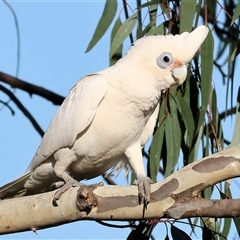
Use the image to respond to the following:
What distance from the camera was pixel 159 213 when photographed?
1917 millimetres

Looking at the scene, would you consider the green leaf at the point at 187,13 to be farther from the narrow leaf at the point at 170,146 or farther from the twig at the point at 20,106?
the twig at the point at 20,106

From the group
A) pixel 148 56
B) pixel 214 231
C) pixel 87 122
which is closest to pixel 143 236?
pixel 214 231

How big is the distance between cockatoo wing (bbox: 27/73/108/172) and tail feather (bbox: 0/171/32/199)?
0.05 m

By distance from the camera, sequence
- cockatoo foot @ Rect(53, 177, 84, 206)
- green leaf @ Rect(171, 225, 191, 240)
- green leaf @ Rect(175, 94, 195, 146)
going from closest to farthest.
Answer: cockatoo foot @ Rect(53, 177, 84, 206), green leaf @ Rect(171, 225, 191, 240), green leaf @ Rect(175, 94, 195, 146)

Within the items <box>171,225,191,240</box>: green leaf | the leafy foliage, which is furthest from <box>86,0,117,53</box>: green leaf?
<box>171,225,191,240</box>: green leaf

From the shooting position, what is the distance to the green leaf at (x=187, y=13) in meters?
2.49

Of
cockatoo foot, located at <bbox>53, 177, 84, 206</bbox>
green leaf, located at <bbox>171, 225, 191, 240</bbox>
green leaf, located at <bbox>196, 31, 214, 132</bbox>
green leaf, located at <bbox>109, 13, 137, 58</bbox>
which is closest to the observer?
cockatoo foot, located at <bbox>53, 177, 84, 206</bbox>

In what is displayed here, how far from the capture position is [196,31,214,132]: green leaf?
2.40 meters

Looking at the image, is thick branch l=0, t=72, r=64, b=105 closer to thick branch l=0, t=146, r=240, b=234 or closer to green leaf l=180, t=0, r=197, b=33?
green leaf l=180, t=0, r=197, b=33

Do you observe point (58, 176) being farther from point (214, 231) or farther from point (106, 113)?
point (214, 231)

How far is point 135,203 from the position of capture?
1.91 meters

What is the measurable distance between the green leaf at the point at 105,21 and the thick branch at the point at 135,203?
831 mm

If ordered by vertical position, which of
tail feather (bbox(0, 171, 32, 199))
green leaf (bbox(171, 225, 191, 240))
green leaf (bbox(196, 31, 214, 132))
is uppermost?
green leaf (bbox(196, 31, 214, 132))

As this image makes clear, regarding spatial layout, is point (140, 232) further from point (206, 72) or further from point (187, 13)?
point (187, 13)
